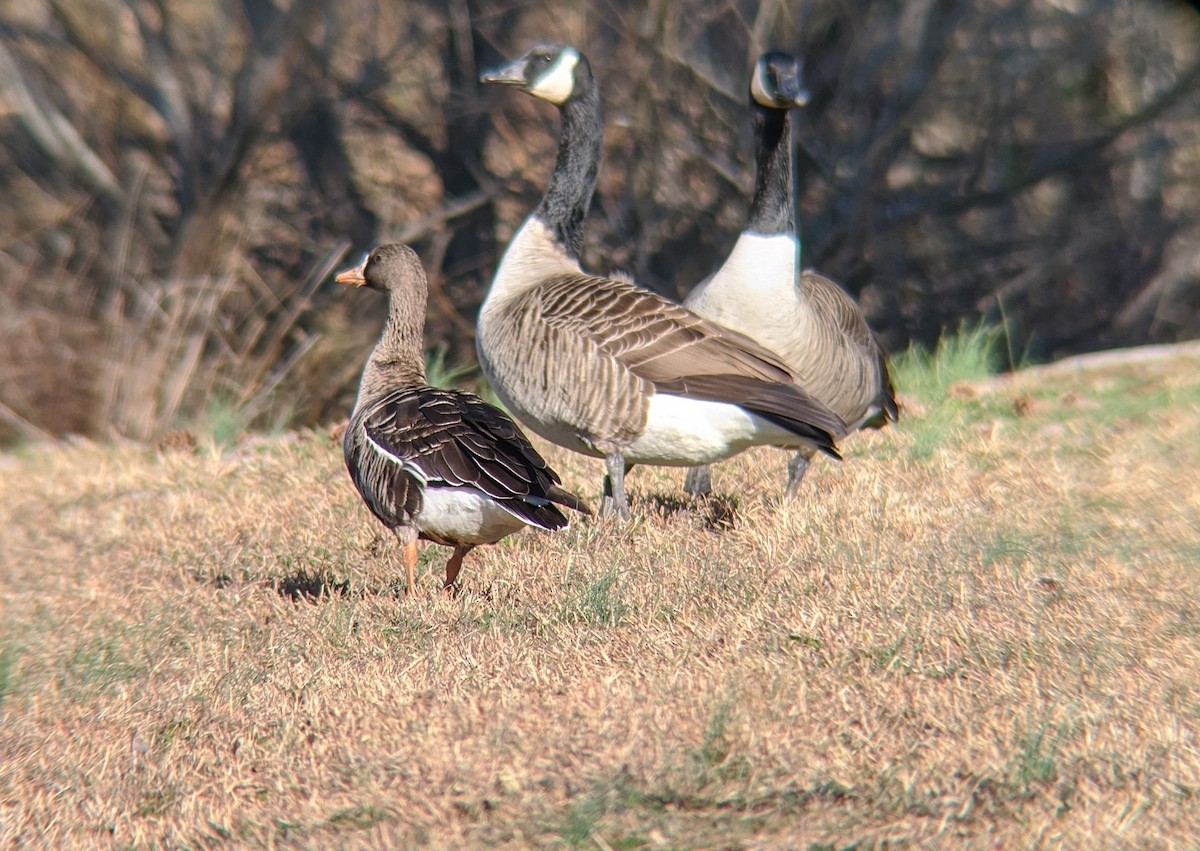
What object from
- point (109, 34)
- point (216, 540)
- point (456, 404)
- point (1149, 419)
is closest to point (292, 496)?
point (216, 540)

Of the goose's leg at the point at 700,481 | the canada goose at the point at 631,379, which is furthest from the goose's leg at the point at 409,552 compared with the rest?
the goose's leg at the point at 700,481

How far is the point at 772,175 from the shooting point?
6.32 m

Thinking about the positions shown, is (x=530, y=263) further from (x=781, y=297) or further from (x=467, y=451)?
(x=467, y=451)

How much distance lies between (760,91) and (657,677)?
11.3ft

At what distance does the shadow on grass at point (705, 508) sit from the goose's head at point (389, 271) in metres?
1.54

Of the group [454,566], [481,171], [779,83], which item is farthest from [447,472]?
[481,171]

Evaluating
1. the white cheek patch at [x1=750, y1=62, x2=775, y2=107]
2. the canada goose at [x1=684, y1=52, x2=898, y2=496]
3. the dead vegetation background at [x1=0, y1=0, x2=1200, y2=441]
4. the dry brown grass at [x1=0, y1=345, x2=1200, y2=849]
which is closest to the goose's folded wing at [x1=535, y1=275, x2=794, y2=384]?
the canada goose at [x1=684, y1=52, x2=898, y2=496]

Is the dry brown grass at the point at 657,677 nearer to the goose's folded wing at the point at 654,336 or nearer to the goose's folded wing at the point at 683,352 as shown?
the goose's folded wing at the point at 683,352

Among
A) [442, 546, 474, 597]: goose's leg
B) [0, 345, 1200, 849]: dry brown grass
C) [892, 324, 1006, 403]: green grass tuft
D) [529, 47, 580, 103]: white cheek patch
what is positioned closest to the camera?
[0, 345, 1200, 849]: dry brown grass

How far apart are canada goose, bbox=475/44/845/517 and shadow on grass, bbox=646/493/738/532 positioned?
27 centimetres

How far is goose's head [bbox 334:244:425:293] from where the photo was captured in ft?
20.6

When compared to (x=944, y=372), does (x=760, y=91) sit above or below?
above

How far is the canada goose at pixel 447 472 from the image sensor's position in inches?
192

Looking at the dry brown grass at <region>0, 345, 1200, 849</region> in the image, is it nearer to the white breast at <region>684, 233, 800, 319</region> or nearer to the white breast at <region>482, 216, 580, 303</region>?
the white breast at <region>684, 233, 800, 319</region>
